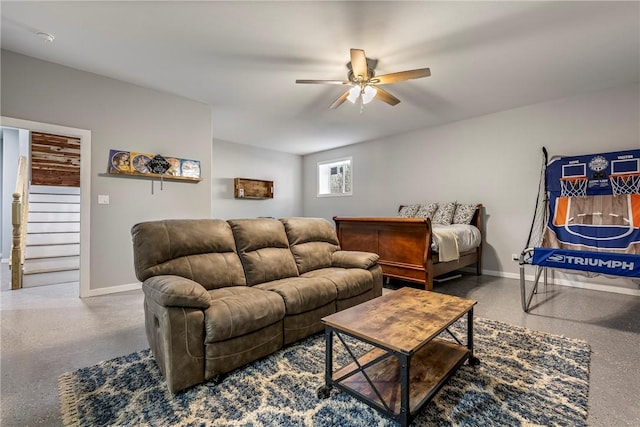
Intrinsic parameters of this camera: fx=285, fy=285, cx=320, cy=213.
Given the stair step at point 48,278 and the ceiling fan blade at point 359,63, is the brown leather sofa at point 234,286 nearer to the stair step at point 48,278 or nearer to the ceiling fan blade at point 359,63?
the ceiling fan blade at point 359,63

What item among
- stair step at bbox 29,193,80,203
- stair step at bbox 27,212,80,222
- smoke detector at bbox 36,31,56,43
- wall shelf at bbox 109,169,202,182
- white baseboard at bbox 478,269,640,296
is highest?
smoke detector at bbox 36,31,56,43

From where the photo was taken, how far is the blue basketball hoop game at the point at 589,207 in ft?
10.5

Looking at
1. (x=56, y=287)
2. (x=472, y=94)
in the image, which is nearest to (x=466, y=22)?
(x=472, y=94)

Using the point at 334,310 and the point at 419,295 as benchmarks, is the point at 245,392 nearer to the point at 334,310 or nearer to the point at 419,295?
the point at 334,310

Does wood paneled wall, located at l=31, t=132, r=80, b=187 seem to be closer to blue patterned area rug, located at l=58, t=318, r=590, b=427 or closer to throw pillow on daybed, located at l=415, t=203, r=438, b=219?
blue patterned area rug, located at l=58, t=318, r=590, b=427

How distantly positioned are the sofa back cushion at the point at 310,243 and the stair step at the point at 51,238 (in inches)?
166

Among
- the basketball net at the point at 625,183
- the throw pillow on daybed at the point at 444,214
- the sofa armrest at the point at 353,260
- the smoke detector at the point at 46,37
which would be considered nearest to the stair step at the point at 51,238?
the smoke detector at the point at 46,37

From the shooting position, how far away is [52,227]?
4.76 metres

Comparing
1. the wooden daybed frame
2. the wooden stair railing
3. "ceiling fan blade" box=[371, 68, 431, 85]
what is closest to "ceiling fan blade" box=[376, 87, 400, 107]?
"ceiling fan blade" box=[371, 68, 431, 85]

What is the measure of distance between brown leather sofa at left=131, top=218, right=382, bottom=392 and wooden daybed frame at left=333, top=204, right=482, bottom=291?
89 cm

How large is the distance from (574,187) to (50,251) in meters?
7.85

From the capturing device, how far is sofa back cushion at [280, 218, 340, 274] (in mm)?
2898

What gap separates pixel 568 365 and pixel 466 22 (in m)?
2.74

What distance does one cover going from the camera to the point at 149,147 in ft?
12.8
